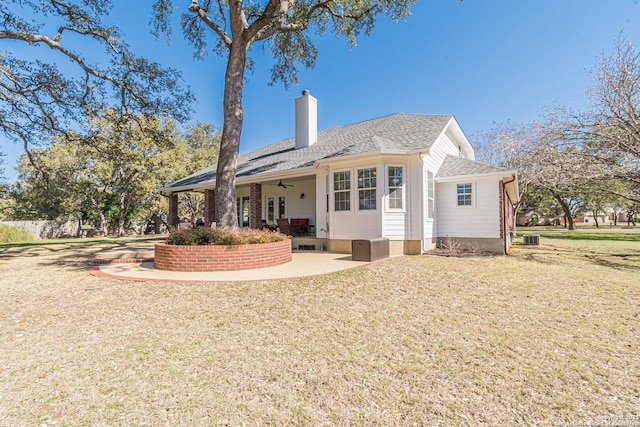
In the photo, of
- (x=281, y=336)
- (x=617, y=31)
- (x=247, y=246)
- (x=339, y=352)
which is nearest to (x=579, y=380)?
(x=339, y=352)

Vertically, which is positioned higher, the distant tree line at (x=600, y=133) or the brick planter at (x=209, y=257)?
the distant tree line at (x=600, y=133)

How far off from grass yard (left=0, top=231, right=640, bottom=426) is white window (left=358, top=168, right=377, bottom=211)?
4.41 meters

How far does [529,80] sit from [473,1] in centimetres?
474

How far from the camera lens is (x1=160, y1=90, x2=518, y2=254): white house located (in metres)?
10.0

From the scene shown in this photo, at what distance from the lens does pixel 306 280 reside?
20.8ft

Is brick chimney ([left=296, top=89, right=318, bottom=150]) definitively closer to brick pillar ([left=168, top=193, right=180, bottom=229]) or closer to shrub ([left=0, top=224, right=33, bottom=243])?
brick pillar ([left=168, top=193, right=180, bottom=229])

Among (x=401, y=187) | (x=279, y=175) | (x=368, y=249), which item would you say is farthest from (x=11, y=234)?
(x=401, y=187)

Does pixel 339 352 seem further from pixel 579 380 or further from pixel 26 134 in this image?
pixel 26 134

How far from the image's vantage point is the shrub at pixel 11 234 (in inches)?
773

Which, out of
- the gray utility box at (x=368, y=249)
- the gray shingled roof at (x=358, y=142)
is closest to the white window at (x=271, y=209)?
the gray shingled roof at (x=358, y=142)

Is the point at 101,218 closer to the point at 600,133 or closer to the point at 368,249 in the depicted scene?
the point at 368,249

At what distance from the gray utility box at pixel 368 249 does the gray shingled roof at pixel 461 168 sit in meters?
4.60

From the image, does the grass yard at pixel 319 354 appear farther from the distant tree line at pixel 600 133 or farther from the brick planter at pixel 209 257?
the distant tree line at pixel 600 133

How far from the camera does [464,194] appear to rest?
1134 centimetres
